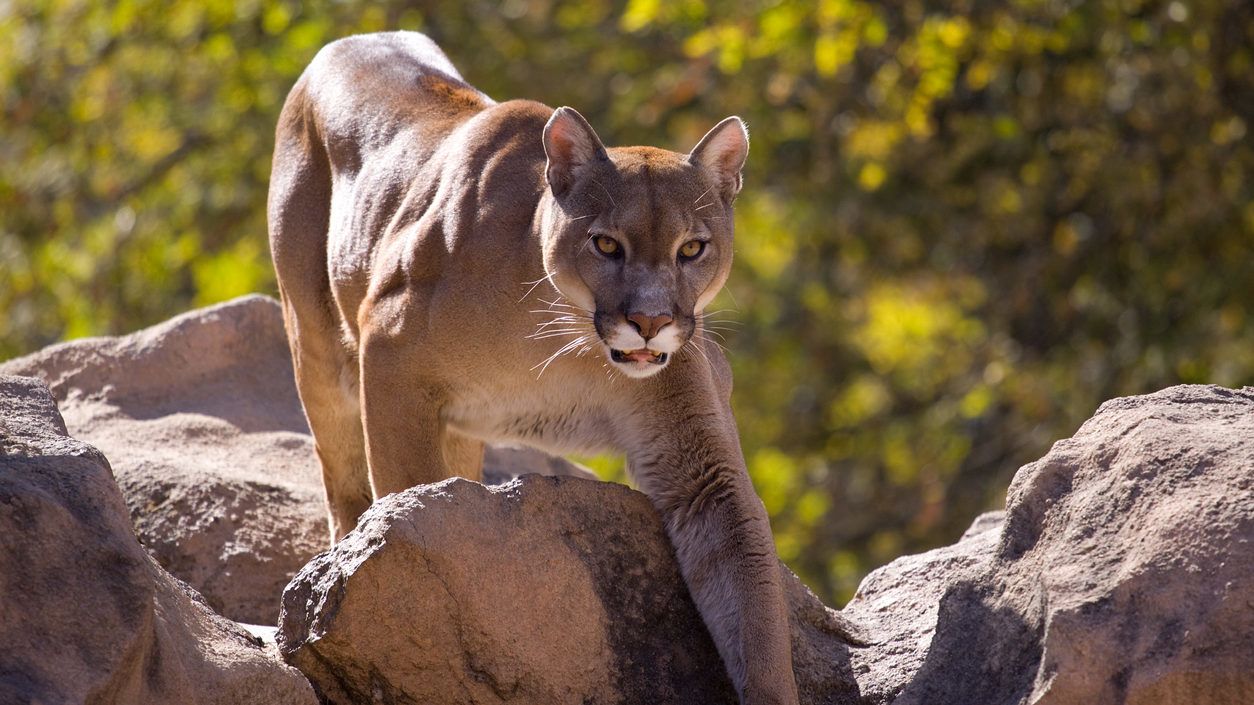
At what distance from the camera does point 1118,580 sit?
3.88m

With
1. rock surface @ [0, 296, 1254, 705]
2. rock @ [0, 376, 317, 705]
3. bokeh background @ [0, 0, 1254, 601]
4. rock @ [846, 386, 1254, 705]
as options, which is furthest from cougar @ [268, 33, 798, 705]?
bokeh background @ [0, 0, 1254, 601]

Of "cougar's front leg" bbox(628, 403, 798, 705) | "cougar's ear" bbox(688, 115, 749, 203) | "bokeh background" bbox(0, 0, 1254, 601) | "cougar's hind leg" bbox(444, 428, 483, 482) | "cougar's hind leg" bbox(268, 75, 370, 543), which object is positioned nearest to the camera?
"cougar's front leg" bbox(628, 403, 798, 705)

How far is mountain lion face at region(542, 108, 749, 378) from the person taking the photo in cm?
509

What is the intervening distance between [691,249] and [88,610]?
8.12 ft

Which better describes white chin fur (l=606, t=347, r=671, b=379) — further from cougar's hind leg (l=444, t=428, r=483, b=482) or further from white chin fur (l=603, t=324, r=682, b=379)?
cougar's hind leg (l=444, t=428, r=483, b=482)

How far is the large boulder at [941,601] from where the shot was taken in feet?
12.4

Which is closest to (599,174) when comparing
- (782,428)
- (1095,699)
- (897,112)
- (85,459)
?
(85,459)

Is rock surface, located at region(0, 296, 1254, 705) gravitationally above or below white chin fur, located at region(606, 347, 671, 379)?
below

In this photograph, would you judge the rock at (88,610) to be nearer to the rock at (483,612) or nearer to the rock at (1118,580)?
the rock at (483,612)

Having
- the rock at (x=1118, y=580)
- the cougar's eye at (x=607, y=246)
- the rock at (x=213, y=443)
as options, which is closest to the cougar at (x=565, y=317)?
the cougar's eye at (x=607, y=246)

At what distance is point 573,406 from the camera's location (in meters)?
5.44

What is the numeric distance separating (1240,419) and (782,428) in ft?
37.9

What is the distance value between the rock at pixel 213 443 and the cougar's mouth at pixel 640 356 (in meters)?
1.83

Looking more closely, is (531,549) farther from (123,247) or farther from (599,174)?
(123,247)
